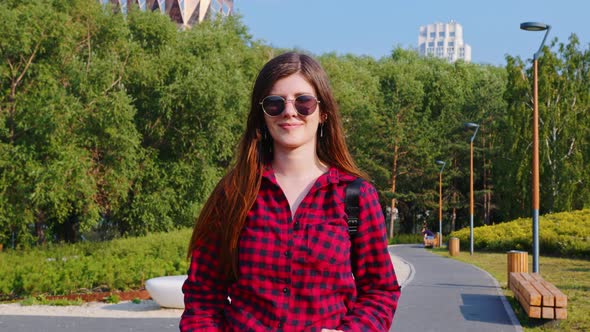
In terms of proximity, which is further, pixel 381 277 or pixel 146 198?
pixel 146 198

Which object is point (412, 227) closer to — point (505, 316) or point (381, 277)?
point (505, 316)

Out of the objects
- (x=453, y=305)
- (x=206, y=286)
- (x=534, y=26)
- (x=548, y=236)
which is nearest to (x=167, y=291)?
(x=453, y=305)

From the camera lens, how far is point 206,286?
8.09 feet

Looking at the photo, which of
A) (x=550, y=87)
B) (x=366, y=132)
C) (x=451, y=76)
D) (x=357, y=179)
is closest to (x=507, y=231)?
(x=550, y=87)

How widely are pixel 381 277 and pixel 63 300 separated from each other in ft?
41.2

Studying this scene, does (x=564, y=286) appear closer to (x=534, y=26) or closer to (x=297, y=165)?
(x=534, y=26)

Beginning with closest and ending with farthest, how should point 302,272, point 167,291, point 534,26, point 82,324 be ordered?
point 302,272
point 82,324
point 167,291
point 534,26

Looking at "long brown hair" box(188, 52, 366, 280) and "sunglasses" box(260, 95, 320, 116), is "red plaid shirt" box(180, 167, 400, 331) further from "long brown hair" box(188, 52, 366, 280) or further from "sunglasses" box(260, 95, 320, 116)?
"sunglasses" box(260, 95, 320, 116)

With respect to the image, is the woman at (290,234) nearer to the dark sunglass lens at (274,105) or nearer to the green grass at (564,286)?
the dark sunglass lens at (274,105)

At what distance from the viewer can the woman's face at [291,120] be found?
2502 millimetres

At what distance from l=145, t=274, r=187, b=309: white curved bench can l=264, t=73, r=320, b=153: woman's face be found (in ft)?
33.1

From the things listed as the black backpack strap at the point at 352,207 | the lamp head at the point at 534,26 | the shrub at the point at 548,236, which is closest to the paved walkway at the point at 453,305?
the lamp head at the point at 534,26

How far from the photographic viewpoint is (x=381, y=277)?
94.7 inches

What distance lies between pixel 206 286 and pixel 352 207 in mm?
540
